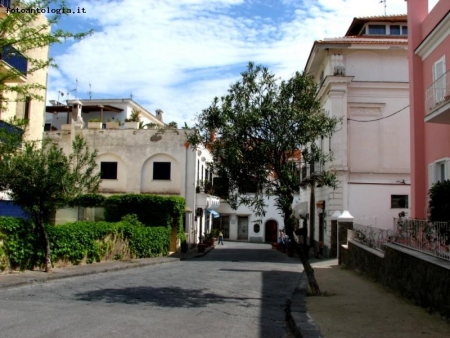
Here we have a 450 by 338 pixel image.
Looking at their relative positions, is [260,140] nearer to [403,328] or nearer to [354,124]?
[403,328]

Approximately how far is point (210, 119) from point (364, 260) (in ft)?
23.6

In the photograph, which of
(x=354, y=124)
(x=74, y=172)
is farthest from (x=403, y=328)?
(x=354, y=124)

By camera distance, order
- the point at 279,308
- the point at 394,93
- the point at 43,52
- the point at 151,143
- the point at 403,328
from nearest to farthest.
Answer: the point at 403,328
the point at 279,308
the point at 43,52
the point at 394,93
the point at 151,143

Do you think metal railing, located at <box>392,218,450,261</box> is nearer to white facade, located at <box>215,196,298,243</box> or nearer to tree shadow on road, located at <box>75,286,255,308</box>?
tree shadow on road, located at <box>75,286,255,308</box>

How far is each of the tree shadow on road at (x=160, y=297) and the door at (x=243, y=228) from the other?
131 ft

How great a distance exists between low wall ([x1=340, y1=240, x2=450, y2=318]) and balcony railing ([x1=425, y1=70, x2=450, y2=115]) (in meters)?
4.25

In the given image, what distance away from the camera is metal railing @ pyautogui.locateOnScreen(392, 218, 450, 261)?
28.6 feet

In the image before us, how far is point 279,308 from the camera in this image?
32.6 ft

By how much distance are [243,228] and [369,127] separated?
1113 inches

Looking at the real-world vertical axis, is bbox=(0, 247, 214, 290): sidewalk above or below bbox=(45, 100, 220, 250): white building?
below

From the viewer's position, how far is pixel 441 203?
9070 millimetres

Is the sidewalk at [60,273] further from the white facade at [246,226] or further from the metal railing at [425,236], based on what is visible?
the white facade at [246,226]

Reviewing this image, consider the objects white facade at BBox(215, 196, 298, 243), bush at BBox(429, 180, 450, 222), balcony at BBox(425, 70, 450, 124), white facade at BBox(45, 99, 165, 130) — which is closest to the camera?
bush at BBox(429, 180, 450, 222)

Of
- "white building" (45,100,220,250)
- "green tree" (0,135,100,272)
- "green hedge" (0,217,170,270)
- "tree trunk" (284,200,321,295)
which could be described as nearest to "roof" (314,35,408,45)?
"white building" (45,100,220,250)
